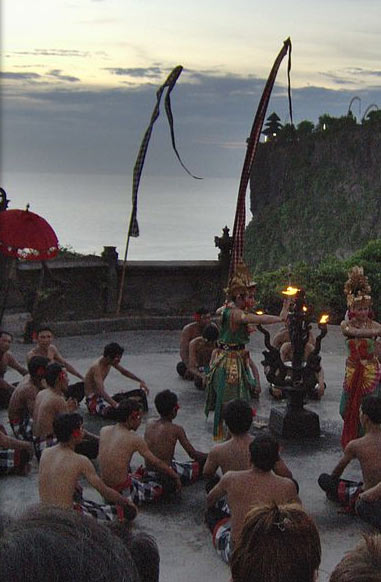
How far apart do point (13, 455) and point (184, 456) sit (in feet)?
5.70

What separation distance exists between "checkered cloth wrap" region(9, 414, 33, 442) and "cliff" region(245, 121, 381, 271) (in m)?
41.0

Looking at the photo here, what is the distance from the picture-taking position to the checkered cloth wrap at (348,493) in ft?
23.3

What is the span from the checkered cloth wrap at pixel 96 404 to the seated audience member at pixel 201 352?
1853 mm

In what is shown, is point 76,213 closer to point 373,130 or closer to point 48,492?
point 373,130

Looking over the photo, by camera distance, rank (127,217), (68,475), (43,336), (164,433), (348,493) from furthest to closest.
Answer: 1. (127,217)
2. (43,336)
3. (164,433)
4. (348,493)
5. (68,475)

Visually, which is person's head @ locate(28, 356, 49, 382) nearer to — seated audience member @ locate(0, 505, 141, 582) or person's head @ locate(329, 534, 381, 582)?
person's head @ locate(329, 534, 381, 582)

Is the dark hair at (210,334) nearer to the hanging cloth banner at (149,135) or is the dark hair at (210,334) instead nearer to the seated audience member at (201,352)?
the seated audience member at (201,352)

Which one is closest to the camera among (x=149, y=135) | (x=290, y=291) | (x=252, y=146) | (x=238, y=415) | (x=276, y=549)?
(x=276, y=549)

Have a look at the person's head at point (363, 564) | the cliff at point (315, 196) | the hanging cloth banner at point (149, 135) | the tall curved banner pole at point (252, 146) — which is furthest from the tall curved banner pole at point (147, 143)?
the cliff at point (315, 196)

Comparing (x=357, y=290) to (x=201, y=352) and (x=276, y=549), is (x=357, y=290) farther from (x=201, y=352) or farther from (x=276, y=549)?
(x=276, y=549)

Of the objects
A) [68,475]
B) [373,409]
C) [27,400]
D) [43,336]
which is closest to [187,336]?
[43,336]

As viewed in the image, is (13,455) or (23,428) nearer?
(13,455)

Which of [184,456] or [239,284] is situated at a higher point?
[239,284]

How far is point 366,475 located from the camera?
680 centimetres
